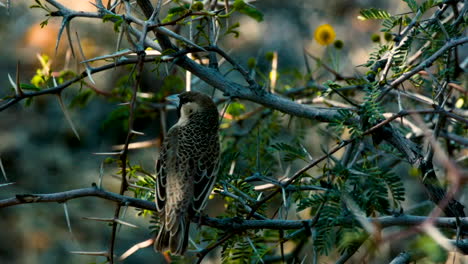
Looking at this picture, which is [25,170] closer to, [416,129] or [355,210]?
[416,129]

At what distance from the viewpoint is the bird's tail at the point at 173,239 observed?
3207mm

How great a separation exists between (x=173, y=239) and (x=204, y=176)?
534 mm

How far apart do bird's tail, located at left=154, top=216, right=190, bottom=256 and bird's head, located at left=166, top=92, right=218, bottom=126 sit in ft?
4.14

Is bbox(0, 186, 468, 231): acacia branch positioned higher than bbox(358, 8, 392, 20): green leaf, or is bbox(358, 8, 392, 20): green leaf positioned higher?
bbox(358, 8, 392, 20): green leaf

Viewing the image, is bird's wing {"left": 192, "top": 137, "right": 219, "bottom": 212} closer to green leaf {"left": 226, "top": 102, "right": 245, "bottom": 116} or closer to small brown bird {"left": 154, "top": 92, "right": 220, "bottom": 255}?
small brown bird {"left": 154, "top": 92, "right": 220, "bottom": 255}

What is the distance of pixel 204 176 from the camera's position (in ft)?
11.8

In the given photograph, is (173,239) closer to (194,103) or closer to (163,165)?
(163,165)

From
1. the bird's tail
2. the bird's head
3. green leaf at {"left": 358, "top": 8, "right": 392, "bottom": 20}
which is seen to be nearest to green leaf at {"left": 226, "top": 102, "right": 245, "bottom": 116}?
the bird's head

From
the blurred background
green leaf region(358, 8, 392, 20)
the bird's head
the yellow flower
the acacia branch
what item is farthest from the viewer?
the blurred background

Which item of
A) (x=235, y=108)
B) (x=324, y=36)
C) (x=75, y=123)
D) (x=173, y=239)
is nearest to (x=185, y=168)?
(x=173, y=239)

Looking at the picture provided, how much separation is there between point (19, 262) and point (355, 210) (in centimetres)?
741

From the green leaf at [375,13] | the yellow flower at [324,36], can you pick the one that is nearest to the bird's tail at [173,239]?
the green leaf at [375,13]

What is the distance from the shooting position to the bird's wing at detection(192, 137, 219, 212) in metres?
3.45

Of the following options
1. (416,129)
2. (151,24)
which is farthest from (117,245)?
(151,24)
